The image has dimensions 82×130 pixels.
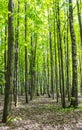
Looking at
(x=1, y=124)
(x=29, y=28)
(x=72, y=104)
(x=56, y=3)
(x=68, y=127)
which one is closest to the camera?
(x=68, y=127)

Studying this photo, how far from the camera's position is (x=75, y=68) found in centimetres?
1775

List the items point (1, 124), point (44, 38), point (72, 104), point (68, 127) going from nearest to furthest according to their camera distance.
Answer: point (68, 127) < point (1, 124) < point (72, 104) < point (44, 38)

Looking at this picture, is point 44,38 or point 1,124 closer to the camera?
point 1,124

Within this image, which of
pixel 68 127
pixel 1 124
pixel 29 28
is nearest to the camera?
pixel 68 127

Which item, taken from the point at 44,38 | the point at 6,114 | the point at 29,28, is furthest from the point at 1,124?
the point at 44,38

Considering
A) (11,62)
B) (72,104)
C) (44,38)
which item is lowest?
(72,104)

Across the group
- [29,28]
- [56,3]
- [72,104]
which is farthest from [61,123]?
[29,28]

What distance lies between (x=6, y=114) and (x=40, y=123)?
5.20ft

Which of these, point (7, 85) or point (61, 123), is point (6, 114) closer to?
point (7, 85)

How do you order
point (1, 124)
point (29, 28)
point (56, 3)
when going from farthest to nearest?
1. point (29, 28)
2. point (56, 3)
3. point (1, 124)

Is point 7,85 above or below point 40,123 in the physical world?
above

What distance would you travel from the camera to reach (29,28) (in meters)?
28.9

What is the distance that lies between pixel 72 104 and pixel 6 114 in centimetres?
700

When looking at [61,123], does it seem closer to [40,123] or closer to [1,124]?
[40,123]
